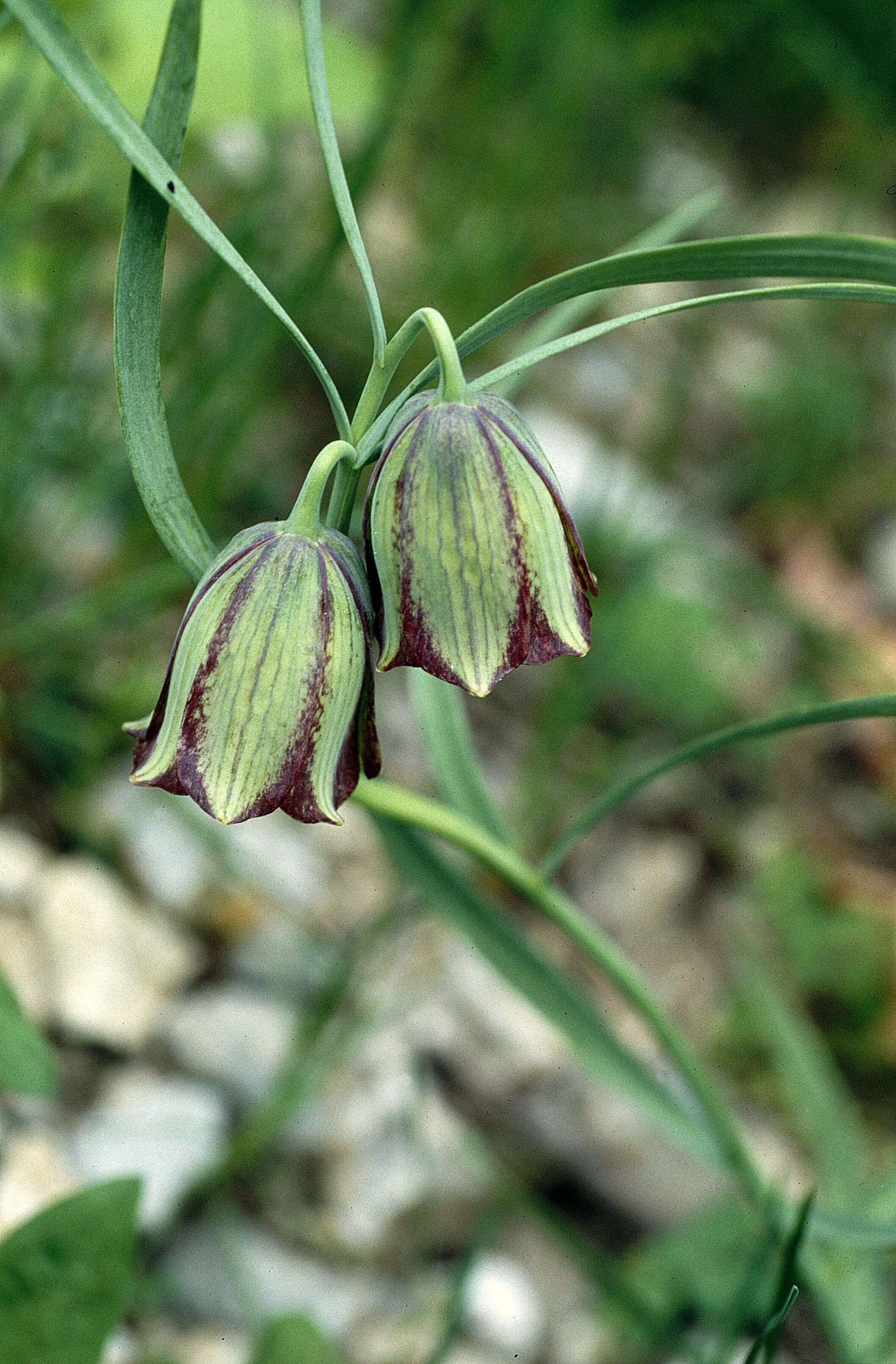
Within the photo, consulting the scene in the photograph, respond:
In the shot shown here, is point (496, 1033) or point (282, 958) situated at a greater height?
point (282, 958)

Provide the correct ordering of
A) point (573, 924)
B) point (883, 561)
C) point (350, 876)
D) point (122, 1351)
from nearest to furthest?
1. point (573, 924)
2. point (122, 1351)
3. point (350, 876)
4. point (883, 561)

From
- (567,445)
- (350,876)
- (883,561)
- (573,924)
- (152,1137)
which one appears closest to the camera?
(573,924)

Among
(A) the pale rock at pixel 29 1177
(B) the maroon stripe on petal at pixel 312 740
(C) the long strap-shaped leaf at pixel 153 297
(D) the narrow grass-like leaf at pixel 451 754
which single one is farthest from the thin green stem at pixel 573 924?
(A) the pale rock at pixel 29 1177

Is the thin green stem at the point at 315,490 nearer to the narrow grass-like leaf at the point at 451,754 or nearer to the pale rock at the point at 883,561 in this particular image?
the narrow grass-like leaf at the point at 451,754

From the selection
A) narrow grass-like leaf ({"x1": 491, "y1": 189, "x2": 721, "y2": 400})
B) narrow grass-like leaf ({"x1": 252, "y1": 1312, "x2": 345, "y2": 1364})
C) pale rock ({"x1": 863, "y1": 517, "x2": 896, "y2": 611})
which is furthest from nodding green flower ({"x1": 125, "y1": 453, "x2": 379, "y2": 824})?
pale rock ({"x1": 863, "y1": 517, "x2": 896, "y2": 611})

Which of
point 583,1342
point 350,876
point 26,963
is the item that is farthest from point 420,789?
point 583,1342

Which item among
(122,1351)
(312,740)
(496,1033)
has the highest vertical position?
(312,740)

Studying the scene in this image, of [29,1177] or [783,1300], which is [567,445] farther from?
[783,1300]

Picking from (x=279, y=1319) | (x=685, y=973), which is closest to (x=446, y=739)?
(x=279, y=1319)

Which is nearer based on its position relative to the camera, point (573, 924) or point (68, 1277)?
point (68, 1277)

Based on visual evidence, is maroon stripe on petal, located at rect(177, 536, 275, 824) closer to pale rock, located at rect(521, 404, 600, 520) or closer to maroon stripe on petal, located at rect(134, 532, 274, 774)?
maroon stripe on petal, located at rect(134, 532, 274, 774)
